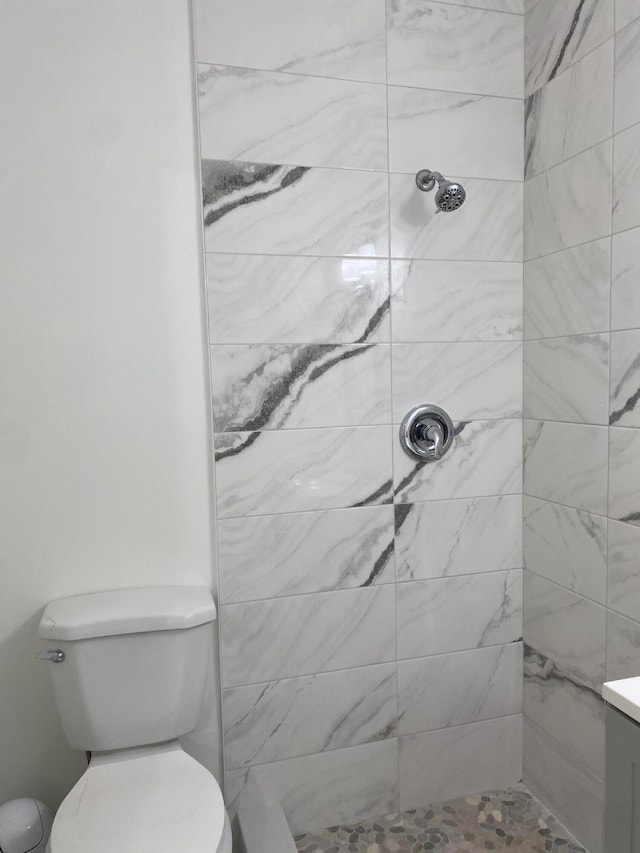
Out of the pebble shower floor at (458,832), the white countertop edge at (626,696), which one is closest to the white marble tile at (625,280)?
the white countertop edge at (626,696)

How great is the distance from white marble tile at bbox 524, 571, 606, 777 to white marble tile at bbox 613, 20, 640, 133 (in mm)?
1212

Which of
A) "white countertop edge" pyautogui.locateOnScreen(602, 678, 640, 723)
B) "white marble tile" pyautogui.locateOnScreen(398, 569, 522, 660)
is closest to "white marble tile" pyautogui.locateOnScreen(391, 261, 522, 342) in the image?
"white marble tile" pyautogui.locateOnScreen(398, 569, 522, 660)

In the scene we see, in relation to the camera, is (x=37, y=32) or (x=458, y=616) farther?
(x=458, y=616)

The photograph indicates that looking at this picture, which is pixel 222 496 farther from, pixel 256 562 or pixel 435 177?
pixel 435 177

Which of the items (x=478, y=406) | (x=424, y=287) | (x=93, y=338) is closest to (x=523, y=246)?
(x=424, y=287)

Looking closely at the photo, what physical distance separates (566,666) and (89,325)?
1.62 meters

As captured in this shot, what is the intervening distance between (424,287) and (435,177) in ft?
0.99

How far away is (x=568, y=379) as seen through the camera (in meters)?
1.73

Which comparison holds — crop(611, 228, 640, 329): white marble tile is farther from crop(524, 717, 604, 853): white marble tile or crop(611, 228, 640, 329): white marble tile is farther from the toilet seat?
the toilet seat

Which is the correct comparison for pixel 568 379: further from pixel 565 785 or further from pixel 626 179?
pixel 565 785

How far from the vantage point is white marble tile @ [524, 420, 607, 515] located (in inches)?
63.9

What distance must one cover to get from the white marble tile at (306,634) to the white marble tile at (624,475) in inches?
26.5

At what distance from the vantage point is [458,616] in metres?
1.93

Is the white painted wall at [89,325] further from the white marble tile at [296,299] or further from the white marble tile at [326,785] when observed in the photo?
the white marble tile at [326,785]
